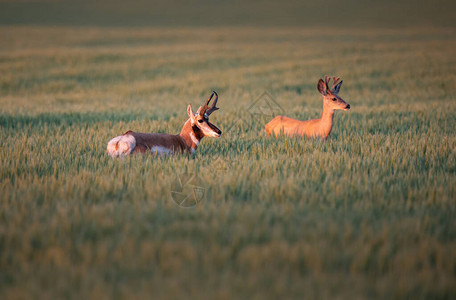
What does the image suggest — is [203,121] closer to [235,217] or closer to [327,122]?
[327,122]

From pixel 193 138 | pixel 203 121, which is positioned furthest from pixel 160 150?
pixel 203 121

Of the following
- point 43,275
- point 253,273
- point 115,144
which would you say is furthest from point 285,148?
point 43,275

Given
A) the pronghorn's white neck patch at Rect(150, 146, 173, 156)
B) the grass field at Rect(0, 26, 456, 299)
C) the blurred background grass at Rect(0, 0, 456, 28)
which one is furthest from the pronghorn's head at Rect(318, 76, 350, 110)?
the blurred background grass at Rect(0, 0, 456, 28)

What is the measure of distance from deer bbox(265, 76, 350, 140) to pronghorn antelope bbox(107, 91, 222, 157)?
2139 mm

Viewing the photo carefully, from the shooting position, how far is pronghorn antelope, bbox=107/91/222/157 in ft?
24.9

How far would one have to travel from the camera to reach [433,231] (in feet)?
14.7

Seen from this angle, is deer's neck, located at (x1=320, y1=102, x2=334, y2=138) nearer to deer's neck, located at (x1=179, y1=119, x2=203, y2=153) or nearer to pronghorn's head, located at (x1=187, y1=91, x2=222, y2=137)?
pronghorn's head, located at (x1=187, y1=91, x2=222, y2=137)

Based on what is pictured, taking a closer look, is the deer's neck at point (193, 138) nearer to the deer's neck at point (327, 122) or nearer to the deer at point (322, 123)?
the deer at point (322, 123)

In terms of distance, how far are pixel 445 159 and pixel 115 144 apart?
5918mm

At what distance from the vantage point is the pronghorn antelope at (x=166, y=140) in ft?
24.9

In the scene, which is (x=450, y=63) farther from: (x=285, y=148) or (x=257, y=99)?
(x=285, y=148)

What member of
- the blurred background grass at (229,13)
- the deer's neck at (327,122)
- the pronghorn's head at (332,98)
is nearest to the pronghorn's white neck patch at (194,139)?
the deer's neck at (327,122)

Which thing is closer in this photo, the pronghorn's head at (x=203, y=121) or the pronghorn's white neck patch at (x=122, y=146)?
the pronghorn's white neck patch at (x=122, y=146)

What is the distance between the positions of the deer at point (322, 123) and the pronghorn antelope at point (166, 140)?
2139mm
